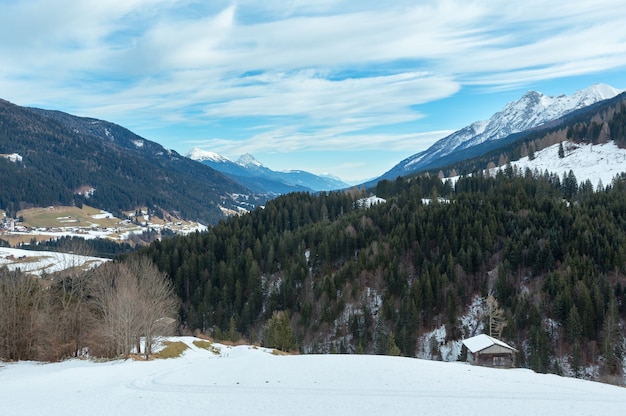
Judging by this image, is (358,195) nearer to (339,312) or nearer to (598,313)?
(339,312)

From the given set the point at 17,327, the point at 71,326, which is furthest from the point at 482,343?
the point at 17,327

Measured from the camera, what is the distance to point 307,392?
85.0 feet

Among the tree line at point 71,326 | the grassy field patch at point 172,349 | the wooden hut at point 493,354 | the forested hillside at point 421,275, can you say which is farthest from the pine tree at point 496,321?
the tree line at point 71,326

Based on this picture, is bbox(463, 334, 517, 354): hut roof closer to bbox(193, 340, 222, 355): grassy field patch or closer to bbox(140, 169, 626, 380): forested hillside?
bbox(140, 169, 626, 380): forested hillside

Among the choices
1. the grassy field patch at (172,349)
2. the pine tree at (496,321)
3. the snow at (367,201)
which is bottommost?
the pine tree at (496,321)

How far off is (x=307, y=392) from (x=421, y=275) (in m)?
85.7

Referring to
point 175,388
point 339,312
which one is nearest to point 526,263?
point 339,312

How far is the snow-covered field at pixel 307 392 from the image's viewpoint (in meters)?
22.0

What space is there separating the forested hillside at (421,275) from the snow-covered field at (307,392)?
127 ft

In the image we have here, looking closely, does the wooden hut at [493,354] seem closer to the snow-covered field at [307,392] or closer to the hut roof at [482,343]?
the hut roof at [482,343]

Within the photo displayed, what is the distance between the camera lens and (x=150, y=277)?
69250mm

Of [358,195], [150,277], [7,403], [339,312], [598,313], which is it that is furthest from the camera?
[358,195]

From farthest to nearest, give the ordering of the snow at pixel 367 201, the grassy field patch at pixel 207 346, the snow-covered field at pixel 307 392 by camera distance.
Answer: the snow at pixel 367 201 < the grassy field patch at pixel 207 346 < the snow-covered field at pixel 307 392

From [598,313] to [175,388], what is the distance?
279ft
